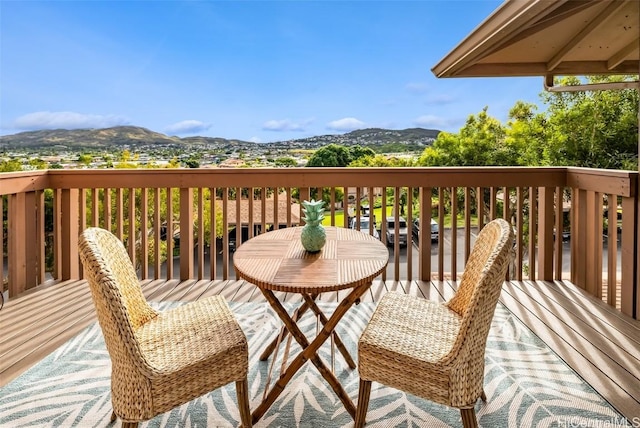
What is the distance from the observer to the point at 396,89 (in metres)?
22.1

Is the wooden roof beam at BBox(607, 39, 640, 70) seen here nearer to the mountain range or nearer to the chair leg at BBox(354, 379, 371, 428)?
the chair leg at BBox(354, 379, 371, 428)

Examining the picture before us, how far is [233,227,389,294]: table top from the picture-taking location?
154 centimetres

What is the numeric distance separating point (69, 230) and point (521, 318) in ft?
12.7

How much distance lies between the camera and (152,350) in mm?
1494

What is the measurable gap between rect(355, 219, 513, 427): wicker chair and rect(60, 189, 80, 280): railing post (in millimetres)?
3102

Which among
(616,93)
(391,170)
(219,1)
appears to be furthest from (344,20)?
(391,170)

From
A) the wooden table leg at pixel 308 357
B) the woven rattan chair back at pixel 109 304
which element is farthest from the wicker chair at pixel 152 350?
the wooden table leg at pixel 308 357

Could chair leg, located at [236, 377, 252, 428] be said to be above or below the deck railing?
below

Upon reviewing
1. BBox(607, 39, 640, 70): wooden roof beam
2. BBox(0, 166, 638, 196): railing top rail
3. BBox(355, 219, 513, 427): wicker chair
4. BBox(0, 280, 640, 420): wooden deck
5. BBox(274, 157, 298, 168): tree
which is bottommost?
BBox(0, 280, 640, 420): wooden deck

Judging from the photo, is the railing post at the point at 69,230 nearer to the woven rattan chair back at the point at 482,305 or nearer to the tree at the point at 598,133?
the woven rattan chair back at the point at 482,305

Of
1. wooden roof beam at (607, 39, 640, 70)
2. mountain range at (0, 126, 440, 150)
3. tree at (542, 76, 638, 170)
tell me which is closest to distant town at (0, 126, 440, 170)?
mountain range at (0, 126, 440, 150)

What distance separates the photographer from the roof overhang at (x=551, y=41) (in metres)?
2.05

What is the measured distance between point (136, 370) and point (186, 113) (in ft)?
65.9

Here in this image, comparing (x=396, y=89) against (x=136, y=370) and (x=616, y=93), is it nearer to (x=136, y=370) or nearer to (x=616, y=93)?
(x=616, y=93)
